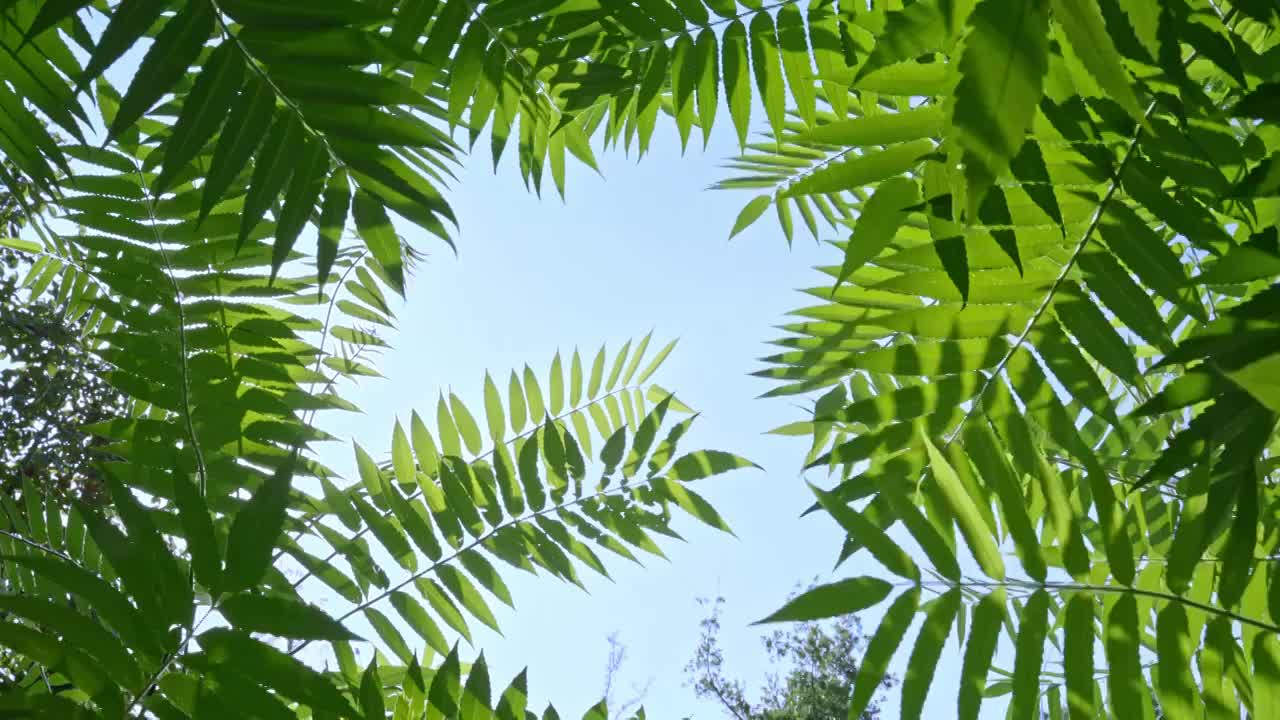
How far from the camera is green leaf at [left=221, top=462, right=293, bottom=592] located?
2.39ft

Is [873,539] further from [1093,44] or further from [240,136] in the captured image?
[240,136]

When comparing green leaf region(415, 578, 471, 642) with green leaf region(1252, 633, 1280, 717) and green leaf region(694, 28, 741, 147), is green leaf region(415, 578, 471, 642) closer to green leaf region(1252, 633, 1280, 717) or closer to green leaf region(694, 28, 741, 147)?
green leaf region(694, 28, 741, 147)

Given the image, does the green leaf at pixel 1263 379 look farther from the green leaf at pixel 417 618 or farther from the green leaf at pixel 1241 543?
the green leaf at pixel 417 618

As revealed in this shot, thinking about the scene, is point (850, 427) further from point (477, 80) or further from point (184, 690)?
point (184, 690)

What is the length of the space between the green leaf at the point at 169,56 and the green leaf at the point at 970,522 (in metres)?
0.81

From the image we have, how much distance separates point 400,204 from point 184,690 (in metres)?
0.52

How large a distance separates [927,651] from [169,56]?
0.91m

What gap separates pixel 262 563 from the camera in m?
0.74

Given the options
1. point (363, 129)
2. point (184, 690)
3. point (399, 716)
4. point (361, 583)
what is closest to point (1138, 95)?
point (363, 129)

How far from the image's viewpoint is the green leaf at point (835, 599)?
2.74 feet

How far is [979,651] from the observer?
2.88 feet

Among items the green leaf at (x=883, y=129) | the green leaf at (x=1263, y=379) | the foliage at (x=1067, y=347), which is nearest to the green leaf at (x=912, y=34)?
the foliage at (x=1067, y=347)

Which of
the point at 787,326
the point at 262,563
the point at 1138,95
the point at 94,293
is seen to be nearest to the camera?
the point at 262,563

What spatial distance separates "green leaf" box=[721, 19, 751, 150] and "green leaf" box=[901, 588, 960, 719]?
0.72m
